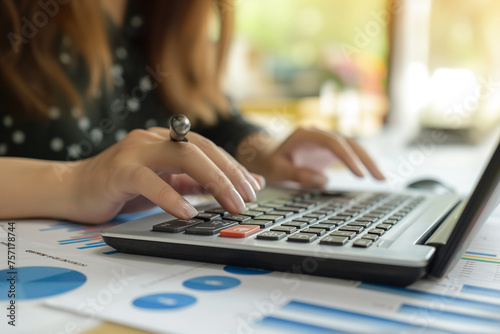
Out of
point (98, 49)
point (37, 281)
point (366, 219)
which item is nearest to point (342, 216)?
point (366, 219)

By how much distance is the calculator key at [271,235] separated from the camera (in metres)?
0.35

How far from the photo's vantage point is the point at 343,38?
213 cm

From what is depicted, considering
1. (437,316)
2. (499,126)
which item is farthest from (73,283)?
(499,126)

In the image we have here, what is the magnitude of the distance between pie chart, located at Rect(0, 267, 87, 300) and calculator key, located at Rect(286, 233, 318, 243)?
5.9 inches

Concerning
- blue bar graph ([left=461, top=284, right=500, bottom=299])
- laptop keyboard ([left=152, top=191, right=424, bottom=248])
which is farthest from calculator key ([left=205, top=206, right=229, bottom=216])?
blue bar graph ([left=461, top=284, right=500, bottom=299])

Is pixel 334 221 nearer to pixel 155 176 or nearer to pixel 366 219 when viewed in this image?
pixel 366 219

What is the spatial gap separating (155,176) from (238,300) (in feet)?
0.64

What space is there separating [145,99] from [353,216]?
2.41 feet

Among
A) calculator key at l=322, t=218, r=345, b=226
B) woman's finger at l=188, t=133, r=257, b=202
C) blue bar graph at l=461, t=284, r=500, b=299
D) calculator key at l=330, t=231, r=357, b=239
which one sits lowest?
blue bar graph at l=461, t=284, r=500, b=299

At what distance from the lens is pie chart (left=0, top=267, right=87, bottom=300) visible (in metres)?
0.30

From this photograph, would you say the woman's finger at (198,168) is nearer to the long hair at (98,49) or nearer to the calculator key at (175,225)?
the calculator key at (175,225)

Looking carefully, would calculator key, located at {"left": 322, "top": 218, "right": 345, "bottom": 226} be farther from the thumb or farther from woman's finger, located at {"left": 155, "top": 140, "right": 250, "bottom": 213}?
the thumb

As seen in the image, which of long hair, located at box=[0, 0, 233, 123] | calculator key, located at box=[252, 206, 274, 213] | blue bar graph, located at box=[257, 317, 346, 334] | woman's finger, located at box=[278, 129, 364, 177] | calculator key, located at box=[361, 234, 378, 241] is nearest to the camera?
blue bar graph, located at box=[257, 317, 346, 334]

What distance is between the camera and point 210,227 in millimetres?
379
